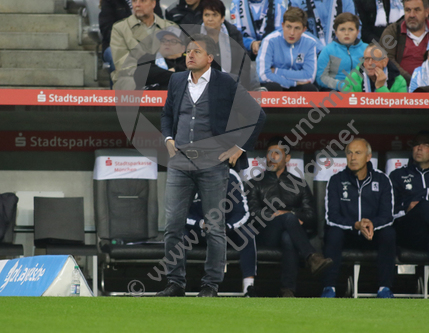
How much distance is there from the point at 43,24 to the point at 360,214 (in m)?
5.25

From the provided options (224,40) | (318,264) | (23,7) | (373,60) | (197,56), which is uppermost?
(23,7)

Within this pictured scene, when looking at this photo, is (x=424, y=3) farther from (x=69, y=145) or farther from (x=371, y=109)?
(x=69, y=145)

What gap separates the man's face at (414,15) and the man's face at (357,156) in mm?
2082

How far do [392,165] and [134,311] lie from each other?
4874mm

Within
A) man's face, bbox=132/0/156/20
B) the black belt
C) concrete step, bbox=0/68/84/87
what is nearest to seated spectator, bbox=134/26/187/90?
man's face, bbox=132/0/156/20

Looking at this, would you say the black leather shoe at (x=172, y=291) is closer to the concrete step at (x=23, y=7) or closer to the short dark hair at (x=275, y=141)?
the short dark hair at (x=275, y=141)

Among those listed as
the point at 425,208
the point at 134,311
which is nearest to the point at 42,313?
the point at 134,311

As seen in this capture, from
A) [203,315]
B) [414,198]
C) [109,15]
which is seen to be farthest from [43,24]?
[203,315]

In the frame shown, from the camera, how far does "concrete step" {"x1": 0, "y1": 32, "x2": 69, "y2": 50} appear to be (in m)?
9.23

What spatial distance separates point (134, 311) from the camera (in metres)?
3.62

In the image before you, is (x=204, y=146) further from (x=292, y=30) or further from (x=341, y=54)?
(x=341, y=54)

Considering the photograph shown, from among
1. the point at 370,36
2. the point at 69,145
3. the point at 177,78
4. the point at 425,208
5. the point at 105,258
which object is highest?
the point at 370,36

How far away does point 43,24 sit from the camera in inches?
372

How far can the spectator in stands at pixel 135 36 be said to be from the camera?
295 inches
